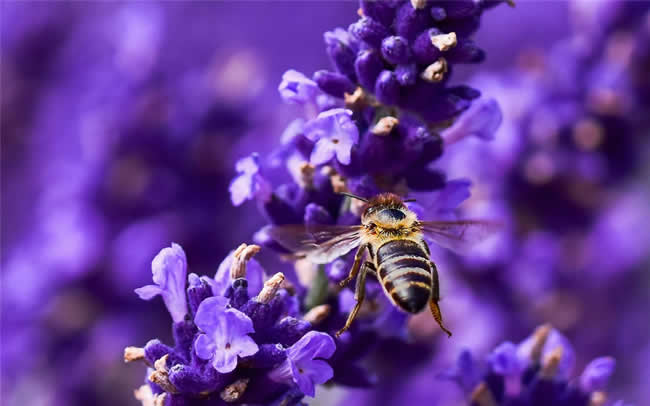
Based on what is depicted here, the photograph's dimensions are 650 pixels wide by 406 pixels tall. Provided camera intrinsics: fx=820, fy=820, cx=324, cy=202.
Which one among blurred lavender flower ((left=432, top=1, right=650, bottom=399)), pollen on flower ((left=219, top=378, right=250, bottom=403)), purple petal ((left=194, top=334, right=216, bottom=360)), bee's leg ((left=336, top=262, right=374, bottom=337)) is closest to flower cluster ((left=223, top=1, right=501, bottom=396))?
bee's leg ((left=336, top=262, right=374, bottom=337))

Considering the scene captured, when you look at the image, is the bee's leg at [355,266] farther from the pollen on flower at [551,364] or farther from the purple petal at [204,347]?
the pollen on flower at [551,364]

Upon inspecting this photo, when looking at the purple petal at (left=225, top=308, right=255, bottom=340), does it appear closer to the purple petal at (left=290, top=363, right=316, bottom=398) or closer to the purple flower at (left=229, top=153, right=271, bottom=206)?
the purple petal at (left=290, top=363, right=316, bottom=398)

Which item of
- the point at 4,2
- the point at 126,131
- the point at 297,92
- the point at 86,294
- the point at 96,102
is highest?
the point at 4,2

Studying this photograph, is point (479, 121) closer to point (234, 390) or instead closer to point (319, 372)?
point (319, 372)

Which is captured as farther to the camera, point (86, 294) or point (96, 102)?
point (96, 102)

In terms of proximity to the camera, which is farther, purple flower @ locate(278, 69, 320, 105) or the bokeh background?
the bokeh background

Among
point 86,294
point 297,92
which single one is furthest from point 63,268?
point 297,92

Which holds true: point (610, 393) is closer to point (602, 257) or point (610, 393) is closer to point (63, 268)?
point (602, 257)
